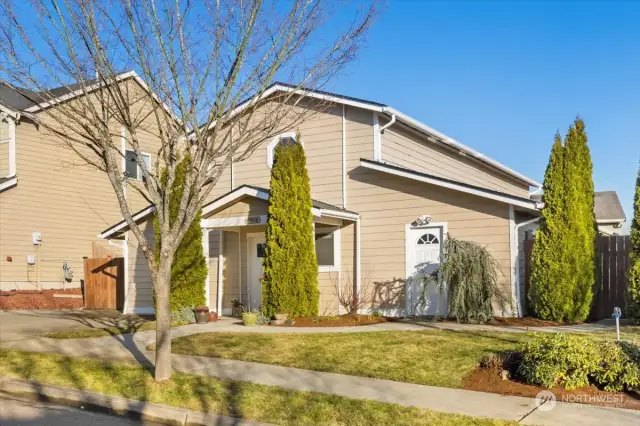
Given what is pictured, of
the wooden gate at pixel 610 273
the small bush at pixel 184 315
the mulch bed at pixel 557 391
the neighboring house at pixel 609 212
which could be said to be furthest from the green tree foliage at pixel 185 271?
the neighboring house at pixel 609 212

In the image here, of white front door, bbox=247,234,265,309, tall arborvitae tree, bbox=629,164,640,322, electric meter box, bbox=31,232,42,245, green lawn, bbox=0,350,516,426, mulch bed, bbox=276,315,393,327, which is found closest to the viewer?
green lawn, bbox=0,350,516,426

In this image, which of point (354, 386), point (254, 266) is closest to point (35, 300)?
point (254, 266)

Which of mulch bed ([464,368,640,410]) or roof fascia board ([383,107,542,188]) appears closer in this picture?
mulch bed ([464,368,640,410])

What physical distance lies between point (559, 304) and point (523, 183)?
889 centimetres

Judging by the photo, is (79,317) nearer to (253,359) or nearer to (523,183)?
(253,359)

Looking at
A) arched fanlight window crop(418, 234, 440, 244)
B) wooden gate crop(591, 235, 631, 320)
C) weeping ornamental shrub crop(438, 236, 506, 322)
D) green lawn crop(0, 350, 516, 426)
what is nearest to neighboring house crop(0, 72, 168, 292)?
arched fanlight window crop(418, 234, 440, 244)

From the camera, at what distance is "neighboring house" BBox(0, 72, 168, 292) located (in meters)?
19.2

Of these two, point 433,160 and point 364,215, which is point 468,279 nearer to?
point 364,215

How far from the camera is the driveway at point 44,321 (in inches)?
497

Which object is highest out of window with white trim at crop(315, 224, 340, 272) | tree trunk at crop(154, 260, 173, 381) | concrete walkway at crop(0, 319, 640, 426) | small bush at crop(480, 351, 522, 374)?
window with white trim at crop(315, 224, 340, 272)

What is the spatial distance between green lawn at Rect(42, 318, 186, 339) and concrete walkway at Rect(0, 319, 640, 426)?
515 millimetres

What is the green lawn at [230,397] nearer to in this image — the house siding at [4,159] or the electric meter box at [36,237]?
the electric meter box at [36,237]

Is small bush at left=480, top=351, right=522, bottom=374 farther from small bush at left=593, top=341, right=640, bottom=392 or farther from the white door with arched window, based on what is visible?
the white door with arched window

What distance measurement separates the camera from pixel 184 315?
560 inches
